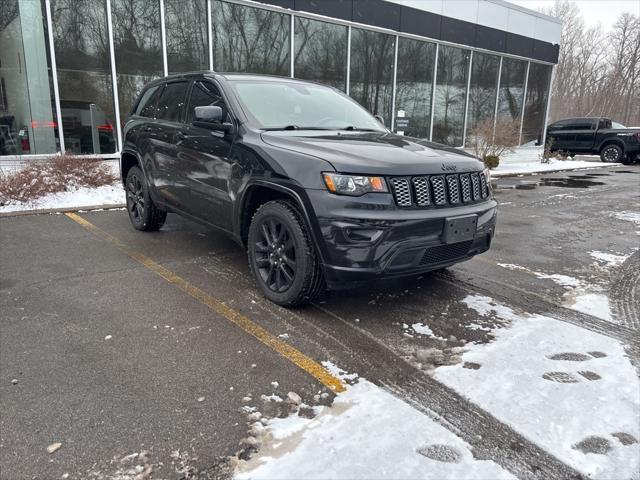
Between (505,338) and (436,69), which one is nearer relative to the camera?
(505,338)

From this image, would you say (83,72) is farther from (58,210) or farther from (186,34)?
(58,210)

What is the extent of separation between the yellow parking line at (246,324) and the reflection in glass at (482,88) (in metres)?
16.1

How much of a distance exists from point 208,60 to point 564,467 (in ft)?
38.6

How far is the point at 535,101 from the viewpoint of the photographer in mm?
22156

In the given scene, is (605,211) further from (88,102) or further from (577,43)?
(577,43)

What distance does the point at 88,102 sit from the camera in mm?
10336

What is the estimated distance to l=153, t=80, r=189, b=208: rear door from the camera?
15.9 feet

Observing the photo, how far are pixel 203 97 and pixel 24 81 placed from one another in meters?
7.41

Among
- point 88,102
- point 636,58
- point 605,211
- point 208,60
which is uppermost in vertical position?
point 636,58

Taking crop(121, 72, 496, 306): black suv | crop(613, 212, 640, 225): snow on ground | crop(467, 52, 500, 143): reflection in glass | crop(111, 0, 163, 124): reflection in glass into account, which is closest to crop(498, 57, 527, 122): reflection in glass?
crop(467, 52, 500, 143): reflection in glass

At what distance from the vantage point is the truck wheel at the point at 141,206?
18.6ft

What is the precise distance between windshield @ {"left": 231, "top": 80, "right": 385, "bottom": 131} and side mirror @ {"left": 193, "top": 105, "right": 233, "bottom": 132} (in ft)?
0.79

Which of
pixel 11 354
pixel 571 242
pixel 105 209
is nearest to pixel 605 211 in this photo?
pixel 571 242

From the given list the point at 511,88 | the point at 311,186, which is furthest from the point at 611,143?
the point at 311,186
